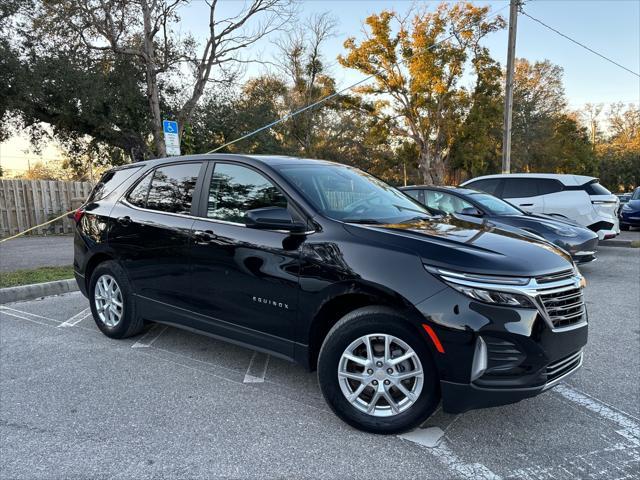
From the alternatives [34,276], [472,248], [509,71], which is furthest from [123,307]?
[509,71]

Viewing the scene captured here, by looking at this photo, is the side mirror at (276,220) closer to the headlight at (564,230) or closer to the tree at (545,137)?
the headlight at (564,230)

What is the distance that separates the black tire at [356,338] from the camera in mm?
2492

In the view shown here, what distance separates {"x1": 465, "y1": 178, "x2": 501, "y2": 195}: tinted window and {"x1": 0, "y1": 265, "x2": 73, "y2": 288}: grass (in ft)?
27.8

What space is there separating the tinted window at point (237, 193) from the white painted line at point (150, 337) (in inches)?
63.0

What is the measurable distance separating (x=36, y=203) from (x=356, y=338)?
1560 centimetres

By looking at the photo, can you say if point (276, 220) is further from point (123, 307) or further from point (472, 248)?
point (123, 307)

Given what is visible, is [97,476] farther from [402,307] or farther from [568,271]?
[568,271]

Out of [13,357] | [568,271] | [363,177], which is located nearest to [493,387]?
[568,271]

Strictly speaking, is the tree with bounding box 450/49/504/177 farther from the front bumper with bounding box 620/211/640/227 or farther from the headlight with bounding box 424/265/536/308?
the headlight with bounding box 424/265/536/308

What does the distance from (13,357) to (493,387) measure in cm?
396

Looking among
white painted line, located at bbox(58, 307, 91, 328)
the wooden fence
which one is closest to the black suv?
white painted line, located at bbox(58, 307, 91, 328)

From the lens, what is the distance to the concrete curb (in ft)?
19.0

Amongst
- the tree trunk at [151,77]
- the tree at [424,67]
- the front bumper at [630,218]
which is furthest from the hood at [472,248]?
the tree at [424,67]

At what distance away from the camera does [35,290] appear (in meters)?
6.04
